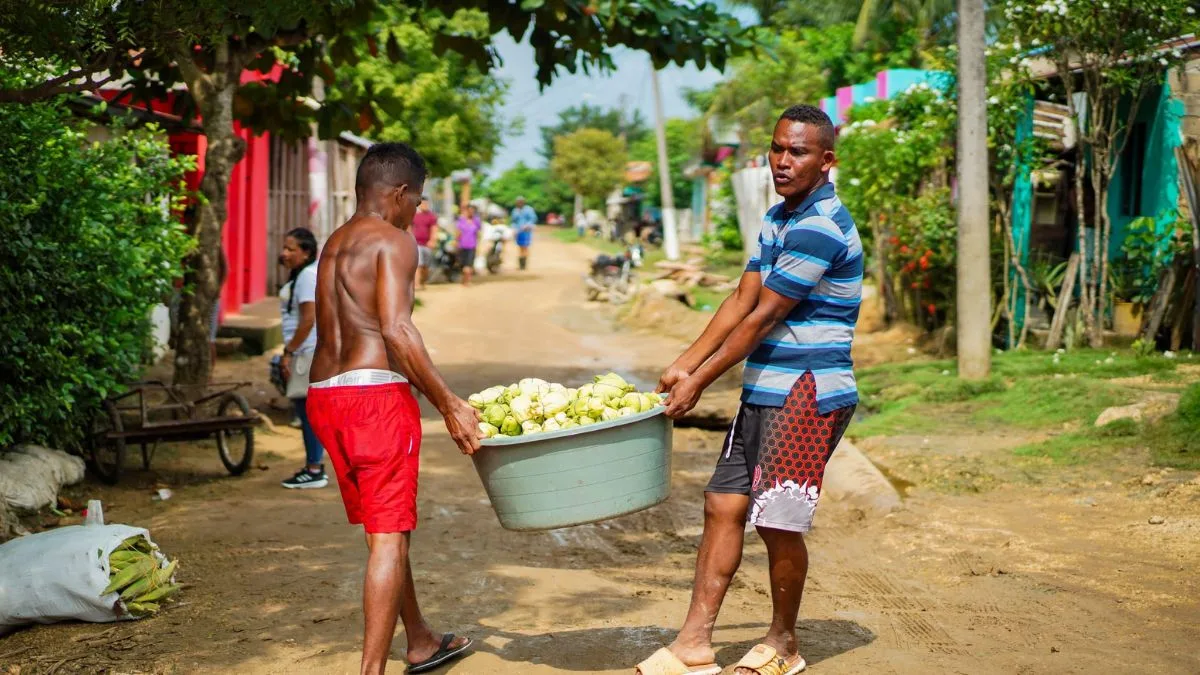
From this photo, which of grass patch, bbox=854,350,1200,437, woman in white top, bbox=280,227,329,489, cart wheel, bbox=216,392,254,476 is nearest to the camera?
woman in white top, bbox=280,227,329,489

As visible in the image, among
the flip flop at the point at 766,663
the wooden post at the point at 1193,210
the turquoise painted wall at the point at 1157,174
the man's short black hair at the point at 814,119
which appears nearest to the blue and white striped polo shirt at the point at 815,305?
the man's short black hair at the point at 814,119

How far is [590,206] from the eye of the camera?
249 feet

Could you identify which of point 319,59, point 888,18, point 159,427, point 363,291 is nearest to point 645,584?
point 363,291

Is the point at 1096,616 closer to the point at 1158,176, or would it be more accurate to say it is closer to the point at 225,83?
the point at 225,83

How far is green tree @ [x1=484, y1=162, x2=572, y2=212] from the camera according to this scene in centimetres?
8588

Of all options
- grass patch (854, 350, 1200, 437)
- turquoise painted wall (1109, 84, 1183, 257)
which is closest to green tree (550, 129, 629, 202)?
turquoise painted wall (1109, 84, 1183, 257)

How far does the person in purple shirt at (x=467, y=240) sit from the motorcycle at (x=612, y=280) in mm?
3561

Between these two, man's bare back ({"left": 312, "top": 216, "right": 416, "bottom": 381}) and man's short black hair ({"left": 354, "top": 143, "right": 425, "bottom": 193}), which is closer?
man's bare back ({"left": 312, "top": 216, "right": 416, "bottom": 381})

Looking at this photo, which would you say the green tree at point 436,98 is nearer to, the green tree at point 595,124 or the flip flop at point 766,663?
the flip flop at point 766,663

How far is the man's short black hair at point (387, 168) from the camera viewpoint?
167 inches

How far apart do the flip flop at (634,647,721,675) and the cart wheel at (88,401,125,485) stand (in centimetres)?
451

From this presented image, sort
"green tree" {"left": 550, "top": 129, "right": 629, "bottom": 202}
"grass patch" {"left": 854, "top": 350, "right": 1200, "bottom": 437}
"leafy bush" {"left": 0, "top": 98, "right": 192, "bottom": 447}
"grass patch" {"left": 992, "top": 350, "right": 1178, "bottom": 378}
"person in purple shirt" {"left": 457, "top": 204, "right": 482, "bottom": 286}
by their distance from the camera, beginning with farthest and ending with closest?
"green tree" {"left": 550, "top": 129, "right": 629, "bottom": 202}
"person in purple shirt" {"left": 457, "top": 204, "right": 482, "bottom": 286}
"grass patch" {"left": 992, "top": 350, "right": 1178, "bottom": 378}
"grass patch" {"left": 854, "top": 350, "right": 1200, "bottom": 437}
"leafy bush" {"left": 0, "top": 98, "right": 192, "bottom": 447}

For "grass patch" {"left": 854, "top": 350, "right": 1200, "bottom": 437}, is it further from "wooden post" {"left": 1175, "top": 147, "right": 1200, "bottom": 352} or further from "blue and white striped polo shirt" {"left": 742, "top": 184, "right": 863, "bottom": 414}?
"blue and white striped polo shirt" {"left": 742, "top": 184, "right": 863, "bottom": 414}

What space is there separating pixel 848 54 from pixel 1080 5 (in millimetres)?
22679
